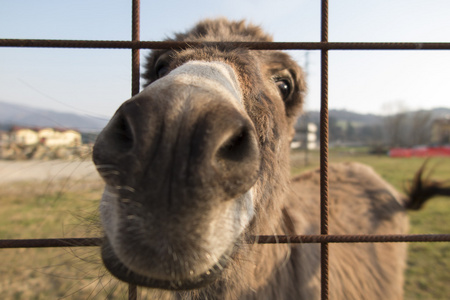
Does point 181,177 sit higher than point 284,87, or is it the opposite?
point 284,87

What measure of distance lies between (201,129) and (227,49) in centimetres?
104

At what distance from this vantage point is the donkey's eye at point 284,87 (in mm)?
2316

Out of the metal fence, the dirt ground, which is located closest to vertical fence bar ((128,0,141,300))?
the metal fence

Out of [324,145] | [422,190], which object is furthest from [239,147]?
[422,190]

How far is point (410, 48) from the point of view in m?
1.52

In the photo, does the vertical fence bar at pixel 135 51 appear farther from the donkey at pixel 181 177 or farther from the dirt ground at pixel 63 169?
the dirt ground at pixel 63 169

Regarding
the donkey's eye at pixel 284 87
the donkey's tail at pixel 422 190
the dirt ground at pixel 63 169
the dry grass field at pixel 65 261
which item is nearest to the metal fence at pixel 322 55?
the dirt ground at pixel 63 169

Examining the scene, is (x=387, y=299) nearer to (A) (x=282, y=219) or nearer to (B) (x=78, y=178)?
(A) (x=282, y=219)

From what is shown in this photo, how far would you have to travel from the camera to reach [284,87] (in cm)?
234

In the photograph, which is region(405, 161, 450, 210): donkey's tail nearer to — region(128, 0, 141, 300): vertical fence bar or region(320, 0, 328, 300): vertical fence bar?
region(320, 0, 328, 300): vertical fence bar

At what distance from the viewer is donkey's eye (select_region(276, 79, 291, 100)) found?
2316mm

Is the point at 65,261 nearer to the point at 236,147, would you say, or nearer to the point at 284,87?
the point at 284,87

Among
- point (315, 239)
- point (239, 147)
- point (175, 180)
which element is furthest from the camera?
point (315, 239)

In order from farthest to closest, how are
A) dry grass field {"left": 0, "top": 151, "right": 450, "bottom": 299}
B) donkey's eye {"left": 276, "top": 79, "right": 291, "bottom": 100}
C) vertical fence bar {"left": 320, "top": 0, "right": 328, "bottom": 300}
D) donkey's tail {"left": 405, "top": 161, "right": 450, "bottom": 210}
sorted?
donkey's tail {"left": 405, "top": 161, "right": 450, "bottom": 210}, dry grass field {"left": 0, "top": 151, "right": 450, "bottom": 299}, donkey's eye {"left": 276, "top": 79, "right": 291, "bottom": 100}, vertical fence bar {"left": 320, "top": 0, "right": 328, "bottom": 300}
